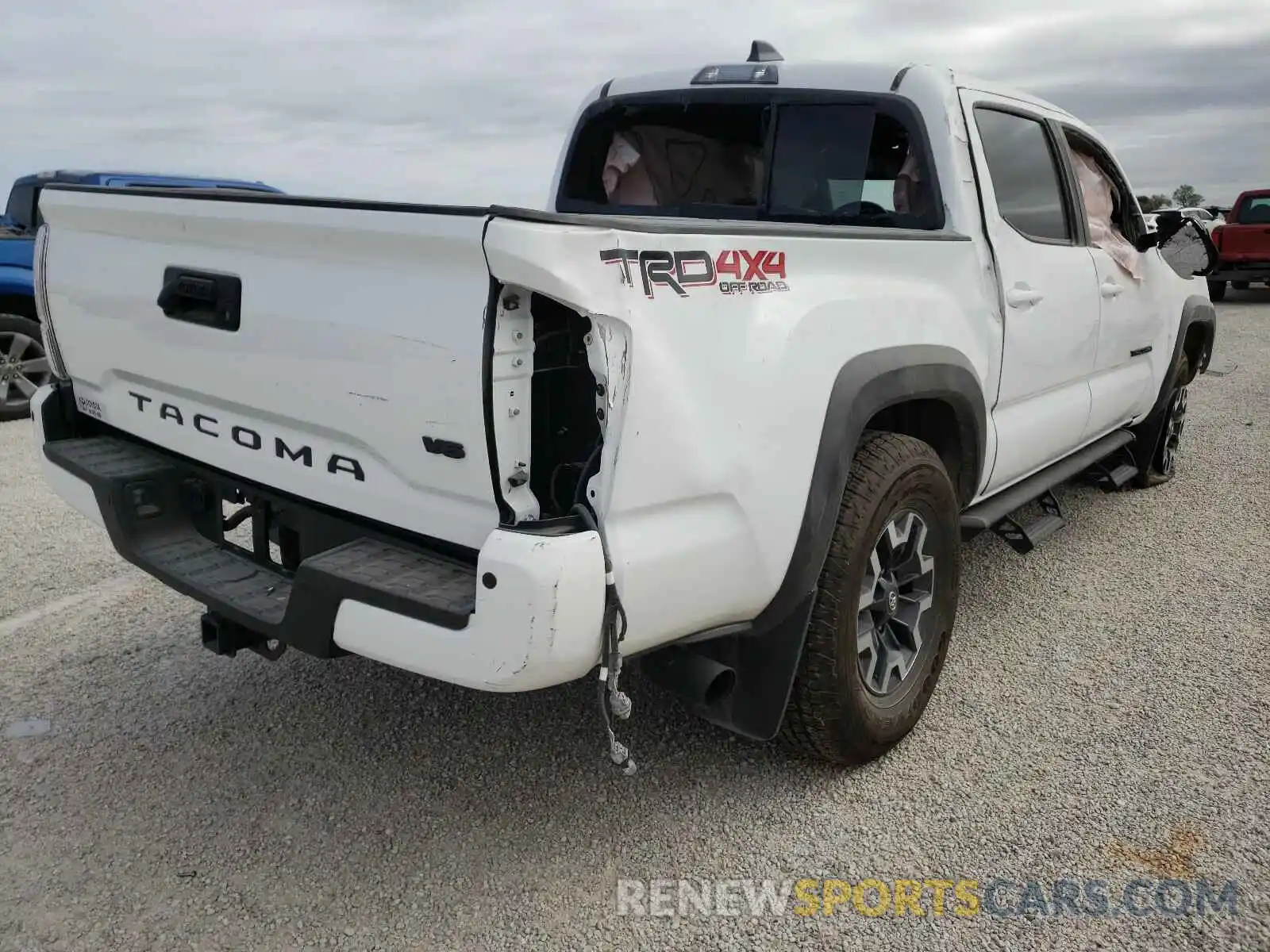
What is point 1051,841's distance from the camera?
2621 millimetres

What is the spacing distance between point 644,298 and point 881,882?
1.52 metres

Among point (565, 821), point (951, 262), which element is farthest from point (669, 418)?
point (951, 262)

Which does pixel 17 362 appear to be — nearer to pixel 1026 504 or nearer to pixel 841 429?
pixel 1026 504

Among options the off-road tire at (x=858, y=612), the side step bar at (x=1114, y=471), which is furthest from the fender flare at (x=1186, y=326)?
the off-road tire at (x=858, y=612)

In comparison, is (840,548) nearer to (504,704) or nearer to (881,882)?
(881,882)

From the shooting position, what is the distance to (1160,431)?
5641 millimetres

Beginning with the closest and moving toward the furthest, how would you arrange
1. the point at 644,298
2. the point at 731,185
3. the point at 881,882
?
1. the point at 644,298
2. the point at 881,882
3. the point at 731,185

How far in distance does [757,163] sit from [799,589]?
2292 millimetres

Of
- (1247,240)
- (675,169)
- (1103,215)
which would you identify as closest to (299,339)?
(675,169)

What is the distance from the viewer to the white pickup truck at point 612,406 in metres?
2.00

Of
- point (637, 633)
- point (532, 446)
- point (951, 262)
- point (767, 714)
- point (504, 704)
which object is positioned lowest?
point (504, 704)

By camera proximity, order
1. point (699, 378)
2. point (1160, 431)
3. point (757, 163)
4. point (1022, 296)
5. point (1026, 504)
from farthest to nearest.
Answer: point (1160, 431) → point (757, 163) → point (1026, 504) → point (1022, 296) → point (699, 378)

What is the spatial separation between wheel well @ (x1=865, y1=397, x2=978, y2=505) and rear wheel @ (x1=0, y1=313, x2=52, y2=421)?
6617 millimetres

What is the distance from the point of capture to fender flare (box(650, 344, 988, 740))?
95.0 inches
